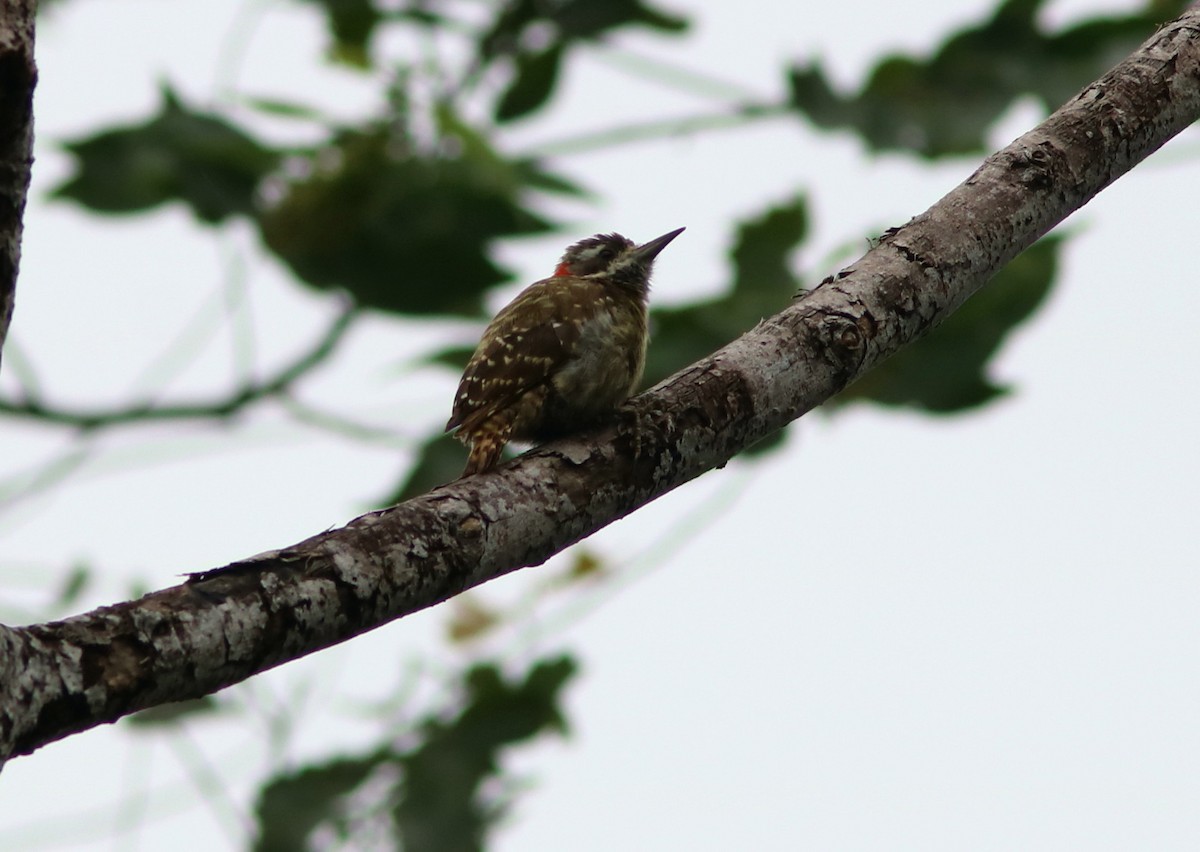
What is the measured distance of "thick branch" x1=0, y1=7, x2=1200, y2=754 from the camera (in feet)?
7.16

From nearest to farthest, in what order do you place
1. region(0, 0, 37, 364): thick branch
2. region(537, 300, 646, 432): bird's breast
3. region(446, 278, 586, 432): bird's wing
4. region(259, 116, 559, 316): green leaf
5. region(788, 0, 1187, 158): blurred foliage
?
region(0, 0, 37, 364): thick branch < region(537, 300, 646, 432): bird's breast < region(446, 278, 586, 432): bird's wing < region(259, 116, 559, 316): green leaf < region(788, 0, 1187, 158): blurred foliage

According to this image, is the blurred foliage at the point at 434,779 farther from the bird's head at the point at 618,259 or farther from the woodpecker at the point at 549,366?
the woodpecker at the point at 549,366

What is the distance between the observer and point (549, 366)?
13.6 feet

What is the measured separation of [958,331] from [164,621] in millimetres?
4722

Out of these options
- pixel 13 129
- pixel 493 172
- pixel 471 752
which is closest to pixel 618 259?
pixel 493 172

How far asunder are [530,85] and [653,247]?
193 centimetres

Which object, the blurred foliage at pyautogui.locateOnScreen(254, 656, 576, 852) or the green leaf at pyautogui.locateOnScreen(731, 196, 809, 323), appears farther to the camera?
the blurred foliage at pyautogui.locateOnScreen(254, 656, 576, 852)

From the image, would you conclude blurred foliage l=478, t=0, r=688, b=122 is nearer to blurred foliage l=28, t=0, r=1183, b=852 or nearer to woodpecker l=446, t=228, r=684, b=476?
blurred foliage l=28, t=0, r=1183, b=852

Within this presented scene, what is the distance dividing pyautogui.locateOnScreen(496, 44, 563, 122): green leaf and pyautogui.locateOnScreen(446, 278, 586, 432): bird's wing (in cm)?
250

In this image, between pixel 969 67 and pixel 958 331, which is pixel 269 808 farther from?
pixel 969 67

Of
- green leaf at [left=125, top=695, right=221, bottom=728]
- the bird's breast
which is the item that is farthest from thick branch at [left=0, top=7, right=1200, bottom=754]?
green leaf at [left=125, top=695, right=221, bottom=728]

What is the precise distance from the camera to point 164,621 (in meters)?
2.23

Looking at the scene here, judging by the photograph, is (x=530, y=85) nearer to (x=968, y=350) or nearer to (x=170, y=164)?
(x=170, y=164)

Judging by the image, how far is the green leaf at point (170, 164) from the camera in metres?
6.41
